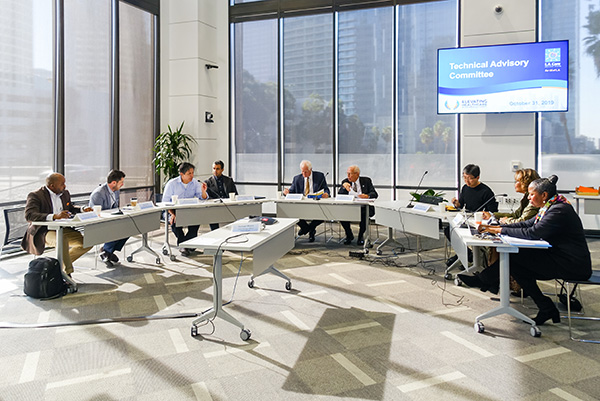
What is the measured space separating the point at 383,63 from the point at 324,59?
3.49ft

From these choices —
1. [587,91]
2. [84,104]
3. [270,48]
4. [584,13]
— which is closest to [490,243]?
[587,91]

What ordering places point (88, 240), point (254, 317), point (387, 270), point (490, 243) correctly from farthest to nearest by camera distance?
point (387, 270) < point (88, 240) < point (254, 317) < point (490, 243)

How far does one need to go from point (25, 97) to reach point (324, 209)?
13.1 ft

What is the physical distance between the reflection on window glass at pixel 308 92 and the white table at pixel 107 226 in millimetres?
3675

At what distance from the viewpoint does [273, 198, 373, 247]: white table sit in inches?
224

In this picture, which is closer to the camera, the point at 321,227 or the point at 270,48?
the point at 321,227

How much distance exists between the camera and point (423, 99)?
755cm

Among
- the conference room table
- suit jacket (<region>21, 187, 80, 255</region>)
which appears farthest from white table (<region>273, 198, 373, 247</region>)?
suit jacket (<region>21, 187, 80, 255</region>)

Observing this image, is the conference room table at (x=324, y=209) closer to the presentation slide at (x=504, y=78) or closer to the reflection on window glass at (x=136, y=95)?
the presentation slide at (x=504, y=78)

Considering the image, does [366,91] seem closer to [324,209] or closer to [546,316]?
[324,209]

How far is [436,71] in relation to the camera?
291 inches

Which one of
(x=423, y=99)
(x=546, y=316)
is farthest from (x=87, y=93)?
(x=546, y=316)

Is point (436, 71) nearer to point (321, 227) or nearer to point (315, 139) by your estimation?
point (315, 139)

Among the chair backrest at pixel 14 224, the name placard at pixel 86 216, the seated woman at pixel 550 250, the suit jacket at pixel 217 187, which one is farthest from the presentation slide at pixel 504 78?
the chair backrest at pixel 14 224
